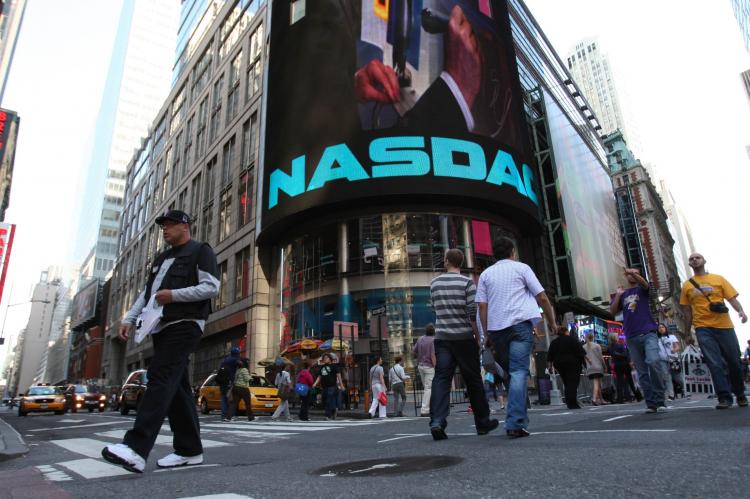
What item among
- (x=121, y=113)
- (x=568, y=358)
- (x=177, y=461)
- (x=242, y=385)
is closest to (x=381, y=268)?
(x=242, y=385)

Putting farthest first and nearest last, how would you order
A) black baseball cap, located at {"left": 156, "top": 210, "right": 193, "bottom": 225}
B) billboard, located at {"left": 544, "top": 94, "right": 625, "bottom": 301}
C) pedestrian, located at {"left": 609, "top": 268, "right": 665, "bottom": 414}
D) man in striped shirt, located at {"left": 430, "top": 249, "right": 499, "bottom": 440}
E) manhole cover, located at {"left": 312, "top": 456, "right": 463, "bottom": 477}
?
billboard, located at {"left": 544, "top": 94, "right": 625, "bottom": 301}, pedestrian, located at {"left": 609, "top": 268, "right": 665, "bottom": 414}, man in striped shirt, located at {"left": 430, "top": 249, "right": 499, "bottom": 440}, black baseball cap, located at {"left": 156, "top": 210, "right": 193, "bottom": 225}, manhole cover, located at {"left": 312, "top": 456, "right": 463, "bottom": 477}

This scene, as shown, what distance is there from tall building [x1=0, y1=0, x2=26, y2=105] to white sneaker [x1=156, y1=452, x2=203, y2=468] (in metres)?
82.8

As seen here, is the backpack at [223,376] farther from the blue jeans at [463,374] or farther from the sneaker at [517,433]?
the sneaker at [517,433]

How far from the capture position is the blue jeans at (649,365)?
630 cm

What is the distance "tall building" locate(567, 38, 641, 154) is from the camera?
136875 mm

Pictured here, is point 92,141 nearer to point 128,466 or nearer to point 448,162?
point 448,162

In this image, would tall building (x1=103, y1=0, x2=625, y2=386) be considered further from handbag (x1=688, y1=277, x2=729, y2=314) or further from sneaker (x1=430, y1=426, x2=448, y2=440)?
sneaker (x1=430, y1=426, x2=448, y2=440)

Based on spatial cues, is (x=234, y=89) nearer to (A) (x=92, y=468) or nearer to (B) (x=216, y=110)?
(B) (x=216, y=110)

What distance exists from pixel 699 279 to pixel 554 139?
120 feet

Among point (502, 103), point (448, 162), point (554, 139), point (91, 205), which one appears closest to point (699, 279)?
point (448, 162)

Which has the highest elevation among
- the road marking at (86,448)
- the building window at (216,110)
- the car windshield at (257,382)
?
the building window at (216,110)

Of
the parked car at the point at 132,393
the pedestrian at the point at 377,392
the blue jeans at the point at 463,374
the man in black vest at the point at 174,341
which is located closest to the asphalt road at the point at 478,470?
the man in black vest at the point at 174,341

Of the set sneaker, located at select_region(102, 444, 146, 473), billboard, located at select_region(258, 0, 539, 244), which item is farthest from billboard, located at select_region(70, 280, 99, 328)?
sneaker, located at select_region(102, 444, 146, 473)

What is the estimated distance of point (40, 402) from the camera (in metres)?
22.1
